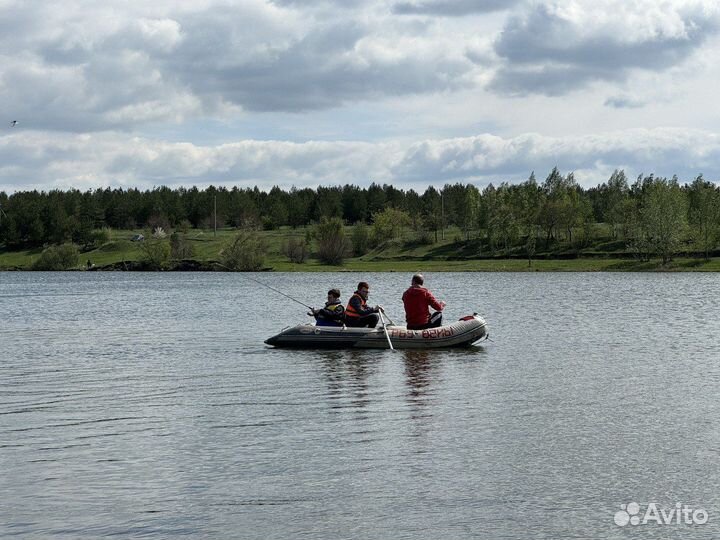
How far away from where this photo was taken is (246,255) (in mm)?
152125

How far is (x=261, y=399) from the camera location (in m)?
23.8

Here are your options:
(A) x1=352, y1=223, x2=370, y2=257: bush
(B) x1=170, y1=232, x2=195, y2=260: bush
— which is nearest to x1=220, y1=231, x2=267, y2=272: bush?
(B) x1=170, y1=232, x2=195, y2=260: bush

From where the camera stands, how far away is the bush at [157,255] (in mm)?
164750

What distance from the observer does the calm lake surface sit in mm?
13766

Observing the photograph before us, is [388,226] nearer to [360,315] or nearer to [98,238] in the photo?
[98,238]

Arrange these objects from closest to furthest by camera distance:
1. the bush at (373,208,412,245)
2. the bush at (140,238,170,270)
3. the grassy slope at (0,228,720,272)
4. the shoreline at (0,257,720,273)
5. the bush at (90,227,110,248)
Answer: the shoreline at (0,257,720,273) → the grassy slope at (0,228,720,272) → the bush at (140,238,170,270) → the bush at (373,208,412,245) → the bush at (90,227,110,248)

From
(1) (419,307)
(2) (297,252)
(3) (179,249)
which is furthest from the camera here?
(3) (179,249)

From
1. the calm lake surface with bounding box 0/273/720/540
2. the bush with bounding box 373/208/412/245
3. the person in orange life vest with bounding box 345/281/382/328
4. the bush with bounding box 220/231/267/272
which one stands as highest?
the bush with bounding box 373/208/412/245

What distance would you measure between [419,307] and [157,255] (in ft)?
442

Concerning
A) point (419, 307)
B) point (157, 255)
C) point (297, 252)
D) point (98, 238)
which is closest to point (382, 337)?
point (419, 307)

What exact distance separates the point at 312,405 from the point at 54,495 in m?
8.75

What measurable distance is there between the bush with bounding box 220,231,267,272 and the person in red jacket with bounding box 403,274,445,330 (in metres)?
118

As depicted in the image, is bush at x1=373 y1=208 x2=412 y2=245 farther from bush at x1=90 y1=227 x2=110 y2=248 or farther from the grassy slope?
bush at x1=90 y1=227 x2=110 y2=248

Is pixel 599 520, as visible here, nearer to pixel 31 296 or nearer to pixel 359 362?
pixel 359 362
